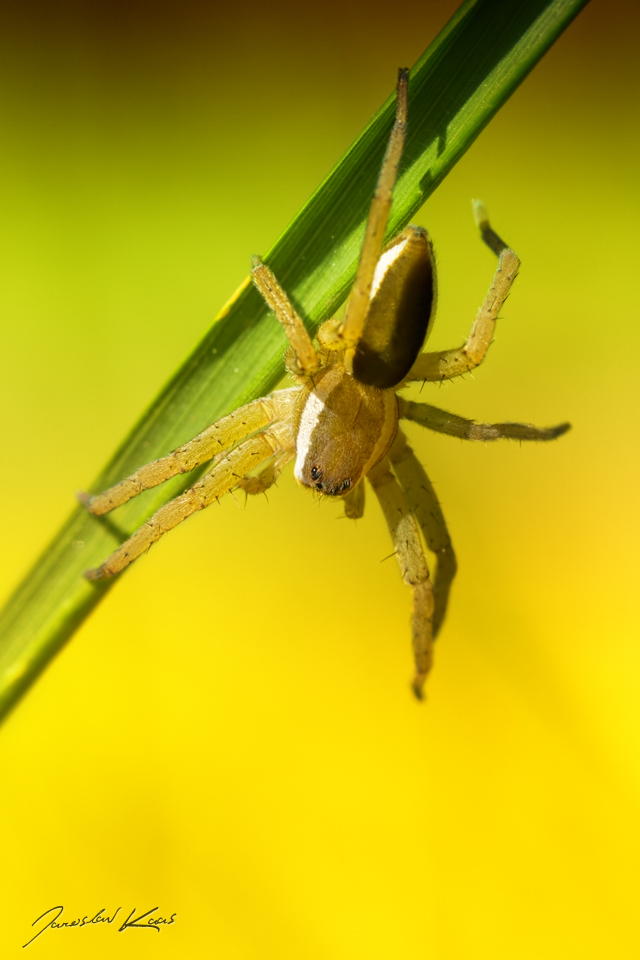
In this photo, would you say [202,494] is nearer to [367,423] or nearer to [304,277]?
[367,423]

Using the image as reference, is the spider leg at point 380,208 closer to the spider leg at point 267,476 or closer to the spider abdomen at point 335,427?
the spider abdomen at point 335,427

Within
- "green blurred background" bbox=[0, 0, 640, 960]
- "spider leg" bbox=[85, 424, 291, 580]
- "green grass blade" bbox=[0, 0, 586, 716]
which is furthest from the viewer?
"green blurred background" bbox=[0, 0, 640, 960]

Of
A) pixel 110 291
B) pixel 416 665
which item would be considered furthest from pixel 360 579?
pixel 110 291

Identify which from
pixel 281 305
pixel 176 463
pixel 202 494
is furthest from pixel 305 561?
pixel 281 305

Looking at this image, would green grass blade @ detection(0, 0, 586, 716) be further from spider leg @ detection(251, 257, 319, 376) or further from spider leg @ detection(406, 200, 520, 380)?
spider leg @ detection(406, 200, 520, 380)

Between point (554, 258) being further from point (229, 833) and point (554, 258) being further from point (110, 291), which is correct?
point (229, 833)
